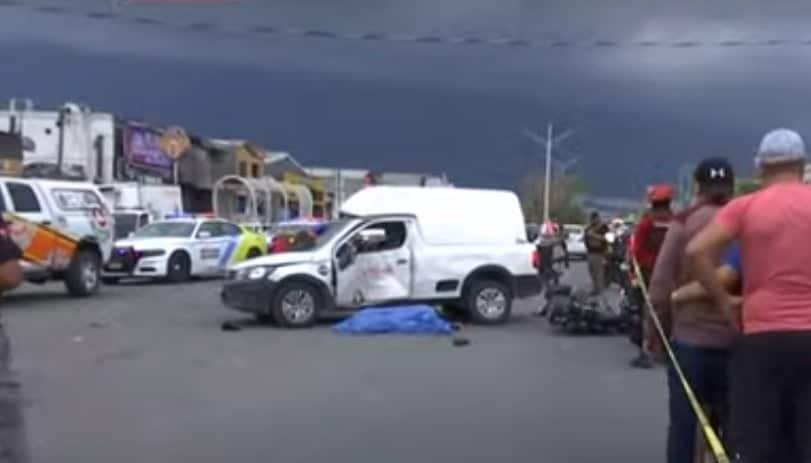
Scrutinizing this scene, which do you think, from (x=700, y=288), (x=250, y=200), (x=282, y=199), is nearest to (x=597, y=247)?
(x=700, y=288)

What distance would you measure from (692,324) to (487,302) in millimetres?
14402

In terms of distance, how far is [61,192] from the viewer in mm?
24438

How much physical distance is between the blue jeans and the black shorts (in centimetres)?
72

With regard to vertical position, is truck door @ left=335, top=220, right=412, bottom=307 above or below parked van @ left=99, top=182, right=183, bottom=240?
below

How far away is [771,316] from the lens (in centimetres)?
521

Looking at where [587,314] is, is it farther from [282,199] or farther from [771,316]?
[282,199]

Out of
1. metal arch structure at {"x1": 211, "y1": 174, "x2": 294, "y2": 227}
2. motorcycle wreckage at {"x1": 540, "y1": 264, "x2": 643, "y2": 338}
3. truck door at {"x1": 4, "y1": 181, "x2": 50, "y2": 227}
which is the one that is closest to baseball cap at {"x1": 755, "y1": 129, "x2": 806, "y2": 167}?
motorcycle wreckage at {"x1": 540, "y1": 264, "x2": 643, "y2": 338}

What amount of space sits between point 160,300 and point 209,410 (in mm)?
14674

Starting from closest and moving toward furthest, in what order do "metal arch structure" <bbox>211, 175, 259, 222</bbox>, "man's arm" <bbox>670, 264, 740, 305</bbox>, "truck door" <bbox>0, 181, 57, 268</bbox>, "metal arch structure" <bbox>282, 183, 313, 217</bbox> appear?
"man's arm" <bbox>670, 264, 740, 305</bbox> → "truck door" <bbox>0, 181, 57, 268</bbox> → "metal arch structure" <bbox>211, 175, 259, 222</bbox> → "metal arch structure" <bbox>282, 183, 313, 217</bbox>

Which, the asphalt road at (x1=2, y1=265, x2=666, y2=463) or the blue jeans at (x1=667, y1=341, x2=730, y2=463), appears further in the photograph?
the asphalt road at (x1=2, y1=265, x2=666, y2=463)

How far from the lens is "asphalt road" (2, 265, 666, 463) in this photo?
9211mm

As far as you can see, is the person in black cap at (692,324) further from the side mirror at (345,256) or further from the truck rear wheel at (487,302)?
the truck rear wheel at (487,302)

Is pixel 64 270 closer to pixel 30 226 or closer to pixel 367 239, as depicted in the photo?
pixel 30 226

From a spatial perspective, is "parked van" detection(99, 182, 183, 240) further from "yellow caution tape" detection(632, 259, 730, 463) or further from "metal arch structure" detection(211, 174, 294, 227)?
"yellow caution tape" detection(632, 259, 730, 463)
